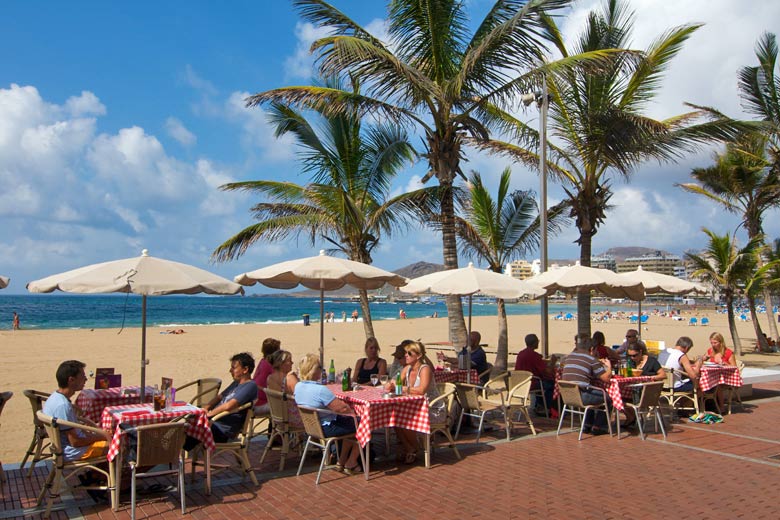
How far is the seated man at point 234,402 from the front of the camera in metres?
5.48

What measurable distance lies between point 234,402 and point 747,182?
1883 cm

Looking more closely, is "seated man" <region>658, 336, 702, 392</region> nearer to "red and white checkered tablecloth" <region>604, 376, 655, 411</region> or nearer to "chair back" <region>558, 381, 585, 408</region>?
"red and white checkered tablecloth" <region>604, 376, 655, 411</region>

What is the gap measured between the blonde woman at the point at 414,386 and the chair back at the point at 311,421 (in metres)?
0.99

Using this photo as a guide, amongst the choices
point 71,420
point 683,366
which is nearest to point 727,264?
point 683,366

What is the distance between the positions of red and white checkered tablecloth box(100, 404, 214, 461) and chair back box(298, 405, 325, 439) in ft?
2.87

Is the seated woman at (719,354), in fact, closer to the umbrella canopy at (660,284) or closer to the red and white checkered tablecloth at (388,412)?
the umbrella canopy at (660,284)

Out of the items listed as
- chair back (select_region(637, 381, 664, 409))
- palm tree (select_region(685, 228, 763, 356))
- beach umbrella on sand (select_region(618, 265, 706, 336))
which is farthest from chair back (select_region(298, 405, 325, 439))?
palm tree (select_region(685, 228, 763, 356))

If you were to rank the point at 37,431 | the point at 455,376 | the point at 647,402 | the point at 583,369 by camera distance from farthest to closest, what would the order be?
the point at 455,376
the point at 583,369
the point at 647,402
the point at 37,431

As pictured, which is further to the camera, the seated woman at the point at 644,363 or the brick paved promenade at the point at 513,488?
the seated woman at the point at 644,363

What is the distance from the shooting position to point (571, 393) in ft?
24.8

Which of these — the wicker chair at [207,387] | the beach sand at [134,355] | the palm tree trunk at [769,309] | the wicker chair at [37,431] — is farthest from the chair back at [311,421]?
the palm tree trunk at [769,309]

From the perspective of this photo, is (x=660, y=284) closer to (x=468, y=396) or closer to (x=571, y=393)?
(x=571, y=393)

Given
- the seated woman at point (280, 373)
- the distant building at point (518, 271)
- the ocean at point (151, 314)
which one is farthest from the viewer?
the ocean at point (151, 314)

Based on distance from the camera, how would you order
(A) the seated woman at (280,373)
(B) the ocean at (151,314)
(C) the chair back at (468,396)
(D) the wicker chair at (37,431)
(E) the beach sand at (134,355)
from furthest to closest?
(B) the ocean at (151,314), (E) the beach sand at (134,355), (C) the chair back at (468,396), (A) the seated woman at (280,373), (D) the wicker chair at (37,431)
